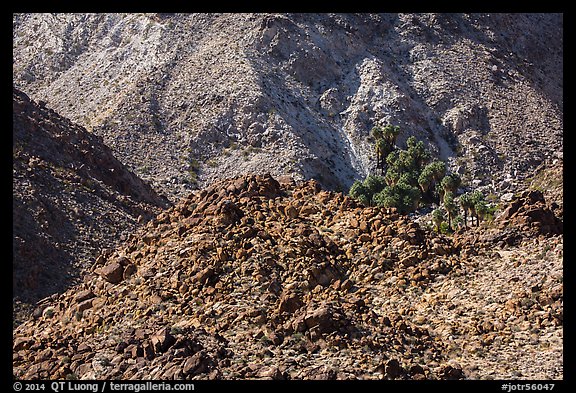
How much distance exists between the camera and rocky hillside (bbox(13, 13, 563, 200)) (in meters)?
83.0

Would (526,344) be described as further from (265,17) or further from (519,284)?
(265,17)

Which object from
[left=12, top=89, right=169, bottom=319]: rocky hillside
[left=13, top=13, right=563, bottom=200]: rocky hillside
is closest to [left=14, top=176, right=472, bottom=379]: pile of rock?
[left=12, top=89, right=169, bottom=319]: rocky hillside

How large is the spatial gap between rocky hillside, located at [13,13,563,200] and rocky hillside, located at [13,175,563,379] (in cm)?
4573

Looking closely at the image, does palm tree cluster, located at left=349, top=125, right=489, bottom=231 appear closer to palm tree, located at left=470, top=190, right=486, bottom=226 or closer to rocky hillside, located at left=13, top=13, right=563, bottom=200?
palm tree, located at left=470, top=190, right=486, bottom=226

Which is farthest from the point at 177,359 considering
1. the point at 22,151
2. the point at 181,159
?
the point at 181,159

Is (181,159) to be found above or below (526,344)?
above

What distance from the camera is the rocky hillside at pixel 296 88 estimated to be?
83000 millimetres

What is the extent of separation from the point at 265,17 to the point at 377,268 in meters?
71.9

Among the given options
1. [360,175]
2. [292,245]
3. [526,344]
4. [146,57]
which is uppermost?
[146,57]

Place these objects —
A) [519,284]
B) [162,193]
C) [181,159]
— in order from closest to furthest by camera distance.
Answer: [519,284]
[162,193]
[181,159]

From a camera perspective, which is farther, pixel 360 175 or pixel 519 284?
pixel 360 175

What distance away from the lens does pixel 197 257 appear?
2850cm

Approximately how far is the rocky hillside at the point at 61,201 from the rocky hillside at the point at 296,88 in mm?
10094

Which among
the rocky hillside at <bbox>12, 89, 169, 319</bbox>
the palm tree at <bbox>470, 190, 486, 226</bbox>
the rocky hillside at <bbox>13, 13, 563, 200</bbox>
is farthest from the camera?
the rocky hillside at <bbox>13, 13, 563, 200</bbox>
